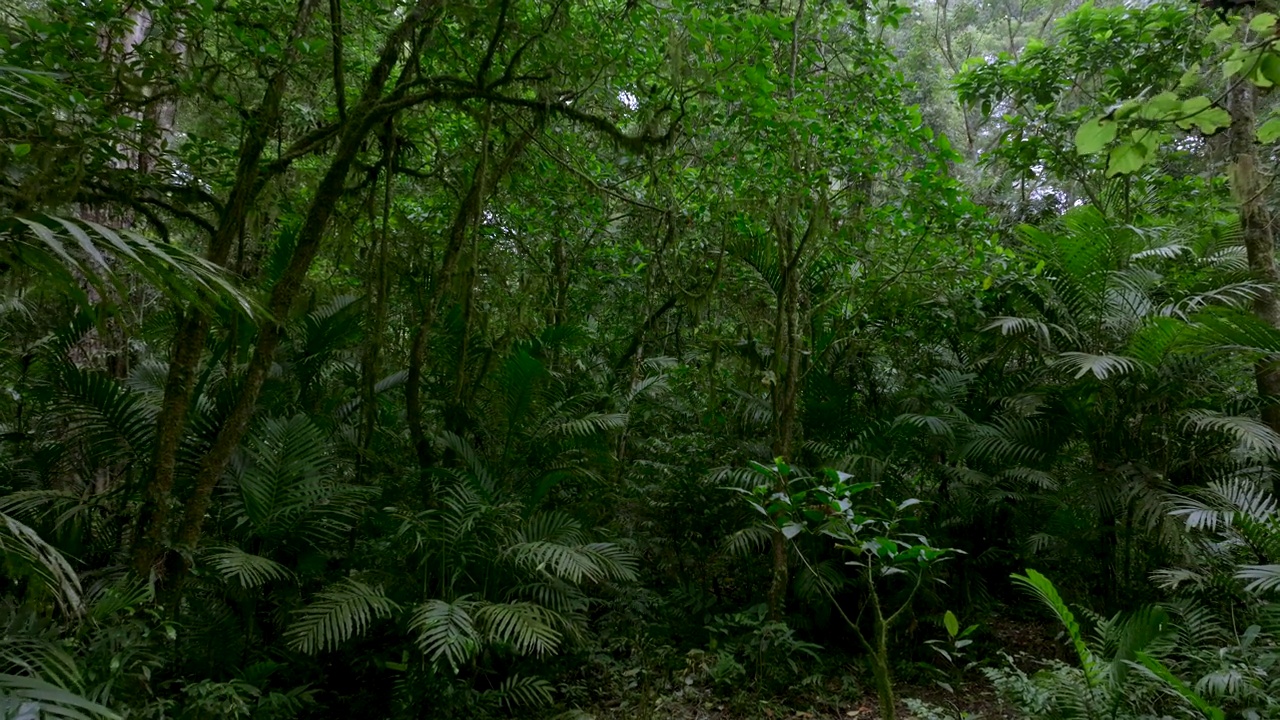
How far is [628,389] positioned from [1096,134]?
5023mm

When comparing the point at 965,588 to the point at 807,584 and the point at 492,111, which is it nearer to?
the point at 807,584

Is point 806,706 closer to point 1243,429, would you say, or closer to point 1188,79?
point 1243,429

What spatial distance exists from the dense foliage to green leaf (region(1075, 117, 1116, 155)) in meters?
1.44

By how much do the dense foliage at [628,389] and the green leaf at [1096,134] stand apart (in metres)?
1.44

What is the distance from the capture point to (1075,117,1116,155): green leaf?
1.56 metres

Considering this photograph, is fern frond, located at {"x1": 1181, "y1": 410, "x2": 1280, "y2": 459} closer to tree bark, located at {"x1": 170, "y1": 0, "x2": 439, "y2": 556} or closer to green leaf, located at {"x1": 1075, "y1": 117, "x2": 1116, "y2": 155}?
green leaf, located at {"x1": 1075, "y1": 117, "x2": 1116, "y2": 155}

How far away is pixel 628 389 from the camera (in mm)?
6445

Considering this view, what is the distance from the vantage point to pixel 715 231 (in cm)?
637

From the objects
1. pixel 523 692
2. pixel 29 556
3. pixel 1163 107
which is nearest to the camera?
A: pixel 1163 107

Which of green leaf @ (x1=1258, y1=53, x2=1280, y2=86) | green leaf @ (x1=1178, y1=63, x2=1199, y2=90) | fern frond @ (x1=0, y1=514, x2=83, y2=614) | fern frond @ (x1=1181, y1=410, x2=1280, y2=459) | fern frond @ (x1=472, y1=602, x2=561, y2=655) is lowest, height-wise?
fern frond @ (x1=472, y1=602, x2=561, y2=655)

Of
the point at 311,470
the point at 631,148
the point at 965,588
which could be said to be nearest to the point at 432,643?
the point at 311,470

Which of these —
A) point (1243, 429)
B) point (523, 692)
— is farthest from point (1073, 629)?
point (523, 692)

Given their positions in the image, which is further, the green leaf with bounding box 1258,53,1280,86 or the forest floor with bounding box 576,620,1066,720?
the forest floor with bounding box 576,620,1066,720

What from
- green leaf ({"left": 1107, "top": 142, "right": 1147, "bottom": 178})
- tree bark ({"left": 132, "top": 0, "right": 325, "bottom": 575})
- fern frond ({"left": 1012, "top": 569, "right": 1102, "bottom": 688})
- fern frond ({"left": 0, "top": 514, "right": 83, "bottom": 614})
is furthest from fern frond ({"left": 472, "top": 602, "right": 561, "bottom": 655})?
green leaf ({"left": 1107, "top": 142, "right": 1147, "bottom": 178})
